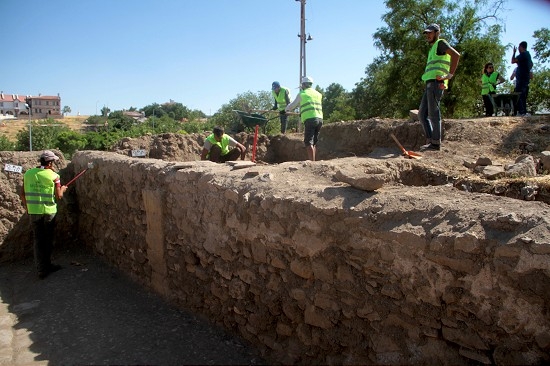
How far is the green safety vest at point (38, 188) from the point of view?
5875 millimetres

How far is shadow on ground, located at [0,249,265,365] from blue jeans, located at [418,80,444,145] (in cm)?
402

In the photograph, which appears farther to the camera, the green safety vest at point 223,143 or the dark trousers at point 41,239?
the green safety vest at point 223,143

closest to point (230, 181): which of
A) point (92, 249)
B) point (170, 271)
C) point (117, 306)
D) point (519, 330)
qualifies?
point (170, 271)

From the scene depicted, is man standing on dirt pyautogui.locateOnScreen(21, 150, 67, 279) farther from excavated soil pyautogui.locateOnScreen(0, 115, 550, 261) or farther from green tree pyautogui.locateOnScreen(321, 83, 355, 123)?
green tree pyautogui.locateOnScreen(321, 83, 355, 123)

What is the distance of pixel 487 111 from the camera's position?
393 inches

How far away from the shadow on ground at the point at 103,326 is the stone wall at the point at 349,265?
0.20 meters

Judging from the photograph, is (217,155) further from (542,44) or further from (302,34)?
(542,44)

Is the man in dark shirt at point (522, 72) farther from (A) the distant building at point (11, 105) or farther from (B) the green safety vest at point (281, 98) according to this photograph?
(A) the distant building at point (11, 105)

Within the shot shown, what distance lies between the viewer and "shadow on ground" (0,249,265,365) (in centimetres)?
374

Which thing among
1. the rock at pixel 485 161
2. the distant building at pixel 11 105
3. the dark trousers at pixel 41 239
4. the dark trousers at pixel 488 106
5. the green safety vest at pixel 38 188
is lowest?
the dark trousers at pixel 41 239

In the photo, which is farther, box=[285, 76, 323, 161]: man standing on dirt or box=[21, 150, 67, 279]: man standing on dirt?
box=[285, 76, 323, 161]: man standing on dirt

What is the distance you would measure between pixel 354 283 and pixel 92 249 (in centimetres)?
525

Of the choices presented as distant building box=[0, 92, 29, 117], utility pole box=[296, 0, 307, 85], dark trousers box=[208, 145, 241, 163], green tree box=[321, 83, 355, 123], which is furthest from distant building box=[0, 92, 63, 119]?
dark trousers box=[208, 145, 241, 163]

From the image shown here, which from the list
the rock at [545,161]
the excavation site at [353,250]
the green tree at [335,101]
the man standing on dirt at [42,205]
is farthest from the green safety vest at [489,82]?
the green tree at [335,101]
